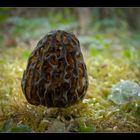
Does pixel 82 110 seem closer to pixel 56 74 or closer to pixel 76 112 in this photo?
pixel 76 112

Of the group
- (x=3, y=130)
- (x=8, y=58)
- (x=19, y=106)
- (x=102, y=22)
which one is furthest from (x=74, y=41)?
(x=102, y=22)

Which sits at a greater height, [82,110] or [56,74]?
[56,74]

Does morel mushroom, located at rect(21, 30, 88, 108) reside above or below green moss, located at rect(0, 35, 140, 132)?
above

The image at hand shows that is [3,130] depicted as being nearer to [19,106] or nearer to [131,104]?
[19,106]

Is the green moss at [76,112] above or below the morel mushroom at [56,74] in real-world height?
below

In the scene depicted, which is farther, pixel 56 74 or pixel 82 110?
pixel 82 110

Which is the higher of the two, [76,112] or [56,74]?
[56,74]

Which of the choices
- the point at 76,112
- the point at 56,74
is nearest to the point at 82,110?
the point at 76,112

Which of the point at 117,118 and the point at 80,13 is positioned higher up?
the point at 80,13
